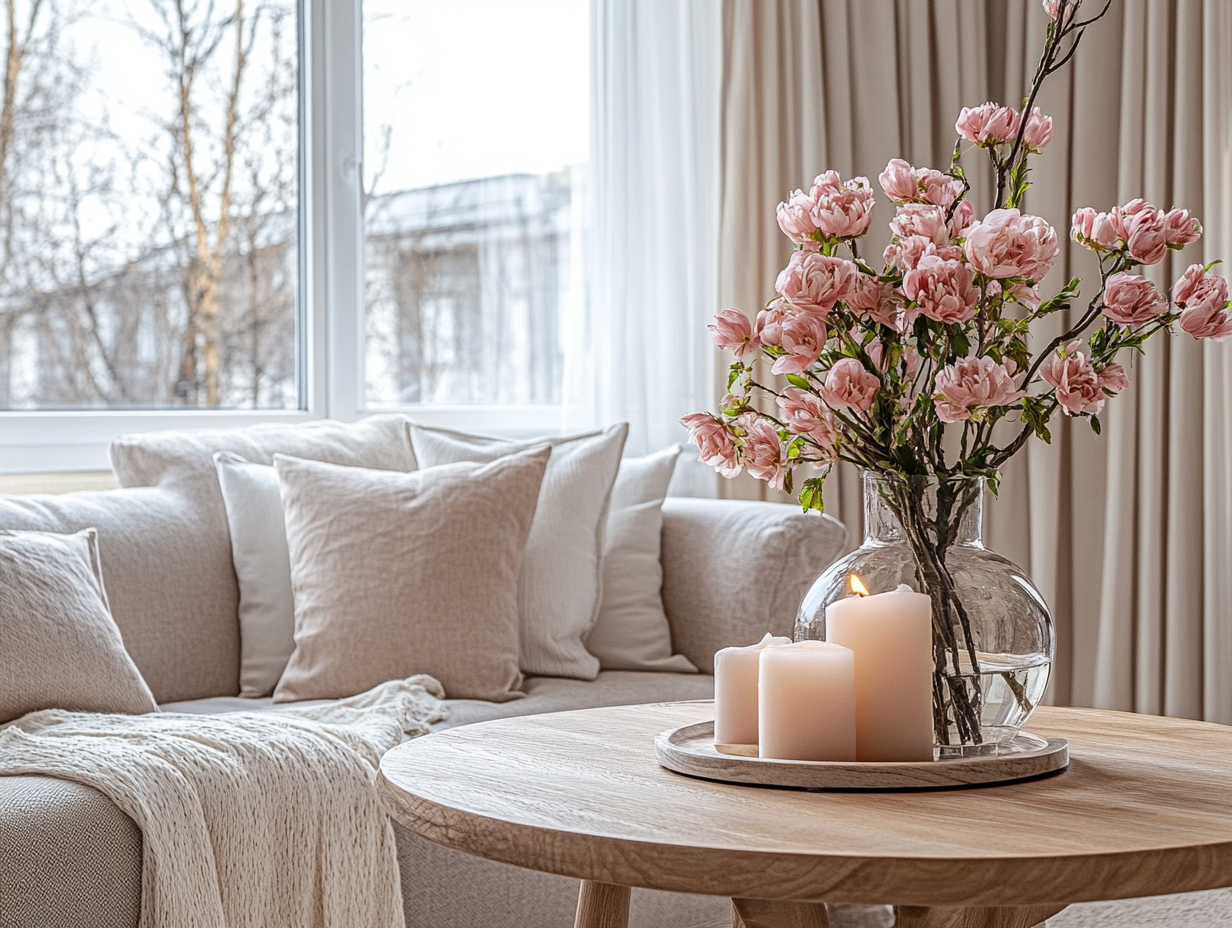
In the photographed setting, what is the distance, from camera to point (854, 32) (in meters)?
3.31

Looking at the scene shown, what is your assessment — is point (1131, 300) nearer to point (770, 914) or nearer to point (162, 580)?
point (770, 914)

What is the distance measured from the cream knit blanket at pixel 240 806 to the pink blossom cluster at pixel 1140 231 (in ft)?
3.61

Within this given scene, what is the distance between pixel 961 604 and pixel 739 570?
1297 mm

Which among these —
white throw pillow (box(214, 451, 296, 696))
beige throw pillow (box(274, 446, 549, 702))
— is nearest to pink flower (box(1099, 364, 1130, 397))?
beige throw pillow (box(274, 446, 549, 702))

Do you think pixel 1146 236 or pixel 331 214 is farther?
pixel 331 214

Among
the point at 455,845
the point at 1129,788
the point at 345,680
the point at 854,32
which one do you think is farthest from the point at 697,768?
the point at 854,32

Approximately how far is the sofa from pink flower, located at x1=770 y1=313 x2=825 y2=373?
1.01m

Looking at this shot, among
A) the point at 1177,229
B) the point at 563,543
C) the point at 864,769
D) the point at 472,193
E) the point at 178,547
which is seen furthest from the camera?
the point at 472,193

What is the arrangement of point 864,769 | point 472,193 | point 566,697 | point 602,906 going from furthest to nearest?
point 472,193 < point 566,697 < point 602,906 < point 864,769

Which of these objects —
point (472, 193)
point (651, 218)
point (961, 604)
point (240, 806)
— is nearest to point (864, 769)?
point (961, 604)

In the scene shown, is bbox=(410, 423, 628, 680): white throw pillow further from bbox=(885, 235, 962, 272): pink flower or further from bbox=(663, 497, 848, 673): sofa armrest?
bbox=(885, 235, 962, 272): pink flower

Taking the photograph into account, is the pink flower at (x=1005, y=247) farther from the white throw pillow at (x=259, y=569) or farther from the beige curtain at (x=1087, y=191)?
the beige curtain at (x=1087, y=191)

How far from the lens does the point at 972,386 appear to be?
3.55 ft

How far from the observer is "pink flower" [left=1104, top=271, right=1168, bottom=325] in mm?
1102
